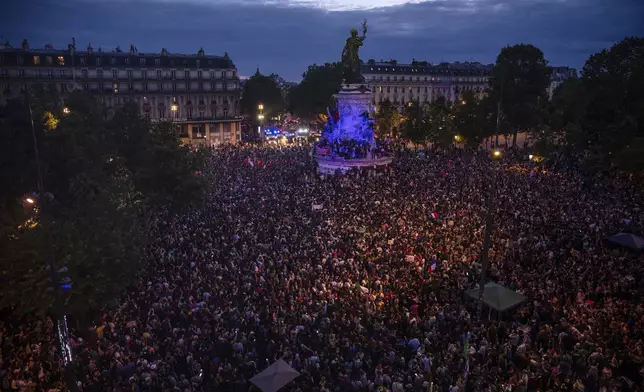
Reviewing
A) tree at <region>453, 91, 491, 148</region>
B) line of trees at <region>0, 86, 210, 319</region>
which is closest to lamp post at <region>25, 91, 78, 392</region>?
line of trees at <region>0, 86, 210, 319</region>

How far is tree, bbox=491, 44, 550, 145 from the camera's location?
187 feet

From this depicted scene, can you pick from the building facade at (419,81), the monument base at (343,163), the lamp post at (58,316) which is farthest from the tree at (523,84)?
the lamp post at (58,316)

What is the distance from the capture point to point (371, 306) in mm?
16438

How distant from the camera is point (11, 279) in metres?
15.3

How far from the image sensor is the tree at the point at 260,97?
276 ft

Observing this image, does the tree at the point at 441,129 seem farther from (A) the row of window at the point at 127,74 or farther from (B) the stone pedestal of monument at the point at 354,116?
(A) the row of window at the point at 127,74

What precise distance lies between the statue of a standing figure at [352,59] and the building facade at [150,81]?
22665mm

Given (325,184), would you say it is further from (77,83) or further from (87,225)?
(77,83)

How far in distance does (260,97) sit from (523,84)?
1788 inches

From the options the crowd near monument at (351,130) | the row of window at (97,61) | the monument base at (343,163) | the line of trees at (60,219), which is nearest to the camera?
the line of trees at (60,219)

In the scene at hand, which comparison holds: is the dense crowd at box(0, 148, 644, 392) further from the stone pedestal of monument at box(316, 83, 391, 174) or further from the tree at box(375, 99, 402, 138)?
the tree at box(375, 99, 402, 138)

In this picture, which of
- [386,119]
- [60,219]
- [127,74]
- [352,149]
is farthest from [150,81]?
[60,219]

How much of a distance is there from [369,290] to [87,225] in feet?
36.0

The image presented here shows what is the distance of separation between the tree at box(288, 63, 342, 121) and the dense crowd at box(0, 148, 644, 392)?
57684 millimetres
